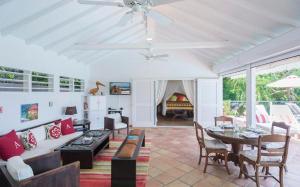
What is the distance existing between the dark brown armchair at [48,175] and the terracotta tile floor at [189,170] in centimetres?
129

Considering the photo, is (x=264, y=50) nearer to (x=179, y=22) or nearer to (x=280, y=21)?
(x=280, y=21)

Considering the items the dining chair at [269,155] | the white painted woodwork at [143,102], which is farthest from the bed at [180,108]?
the dining chair at [269,155]

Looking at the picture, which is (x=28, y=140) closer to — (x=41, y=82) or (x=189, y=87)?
(x=41, y=82)

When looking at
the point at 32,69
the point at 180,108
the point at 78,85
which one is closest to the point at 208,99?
the point at 180,108

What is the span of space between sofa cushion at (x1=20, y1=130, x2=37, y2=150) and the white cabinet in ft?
10.1

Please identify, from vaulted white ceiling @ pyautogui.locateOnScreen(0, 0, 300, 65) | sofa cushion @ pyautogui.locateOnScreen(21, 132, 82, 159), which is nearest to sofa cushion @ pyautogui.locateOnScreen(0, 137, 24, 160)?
sofa cushion @ pyautogui.locateOnScreen(21, 132, 82, 159)

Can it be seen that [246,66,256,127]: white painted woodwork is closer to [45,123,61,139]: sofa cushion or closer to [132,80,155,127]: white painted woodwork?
[132,80,155,127]: white painted woodwork

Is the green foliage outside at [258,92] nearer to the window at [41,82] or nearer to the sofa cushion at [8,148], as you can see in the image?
the window at [41,82]

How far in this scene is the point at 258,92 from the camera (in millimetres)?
11055

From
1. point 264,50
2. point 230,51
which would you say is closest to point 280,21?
point 264,50

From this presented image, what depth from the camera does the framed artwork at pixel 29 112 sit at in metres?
3.83

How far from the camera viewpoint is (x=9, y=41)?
3463 millimetres

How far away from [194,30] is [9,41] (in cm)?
402

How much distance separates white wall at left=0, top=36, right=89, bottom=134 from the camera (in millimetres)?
3395
